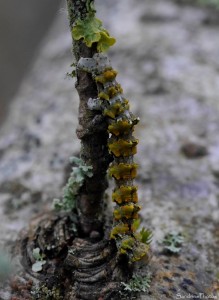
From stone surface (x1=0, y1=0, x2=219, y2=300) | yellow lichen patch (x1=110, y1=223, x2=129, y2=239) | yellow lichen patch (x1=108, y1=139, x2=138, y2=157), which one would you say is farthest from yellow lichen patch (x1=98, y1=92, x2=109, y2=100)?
yellow lichen patch (x1=110, y1=223, x2=129, y2=239)

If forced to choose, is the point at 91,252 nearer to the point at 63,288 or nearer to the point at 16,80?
the point at 63,288

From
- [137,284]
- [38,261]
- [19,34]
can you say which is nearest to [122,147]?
[137,284]

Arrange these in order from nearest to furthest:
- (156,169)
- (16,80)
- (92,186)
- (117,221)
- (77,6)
Result: (77,6) → (117,221) → (92,186) → (156,169) → (16,80)

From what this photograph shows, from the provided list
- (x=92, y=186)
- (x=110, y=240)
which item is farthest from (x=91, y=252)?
(x=92, y=186)

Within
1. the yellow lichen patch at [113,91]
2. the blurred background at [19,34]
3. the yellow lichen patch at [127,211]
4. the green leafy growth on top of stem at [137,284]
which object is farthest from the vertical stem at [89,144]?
the blurred background at [19,34]

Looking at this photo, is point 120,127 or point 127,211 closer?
point 120,127

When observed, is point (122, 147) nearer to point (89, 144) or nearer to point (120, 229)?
point (89, 144)

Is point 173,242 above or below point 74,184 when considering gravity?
below

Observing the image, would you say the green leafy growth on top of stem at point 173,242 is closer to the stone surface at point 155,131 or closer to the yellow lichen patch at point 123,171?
the stone surface at point 155,131
